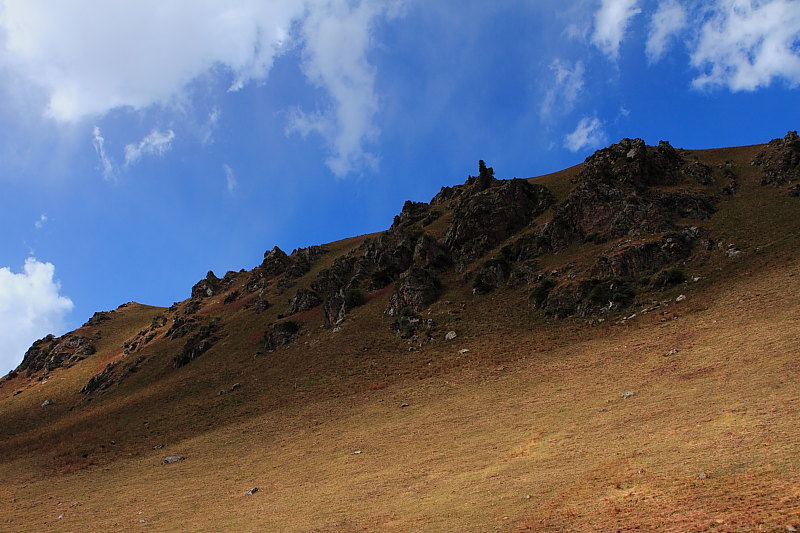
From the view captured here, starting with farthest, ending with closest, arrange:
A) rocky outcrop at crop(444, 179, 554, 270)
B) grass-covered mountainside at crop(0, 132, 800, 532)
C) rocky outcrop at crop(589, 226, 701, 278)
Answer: rocky outcrop at crop(444, 179, 554, 270)
rocky outcrop at crop(589, 226, 701, 278)
grass-covered mountainside at crop(0, 132, 800, 532)

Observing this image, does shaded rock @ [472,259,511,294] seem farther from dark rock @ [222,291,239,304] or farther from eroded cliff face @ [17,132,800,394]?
dark rock @ [222,291,239,304]

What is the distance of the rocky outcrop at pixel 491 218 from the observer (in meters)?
74.6

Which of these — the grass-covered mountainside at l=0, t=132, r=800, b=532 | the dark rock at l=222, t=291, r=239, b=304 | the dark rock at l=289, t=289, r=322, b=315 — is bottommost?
the grass-covered mountainside at l=0, t=132, r=800, b=532

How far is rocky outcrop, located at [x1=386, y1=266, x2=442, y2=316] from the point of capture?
207 ft

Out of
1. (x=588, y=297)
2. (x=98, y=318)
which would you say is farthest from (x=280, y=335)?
(x=98, y=318)

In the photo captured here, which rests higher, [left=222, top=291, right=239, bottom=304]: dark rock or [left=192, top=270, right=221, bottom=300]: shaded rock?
[left=192, top=270, right=221, bottom=300]: shaded rock

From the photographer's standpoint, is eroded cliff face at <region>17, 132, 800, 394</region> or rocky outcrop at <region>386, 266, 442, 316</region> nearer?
eroded cliff face at <region>17, 132, 800, 394</region>

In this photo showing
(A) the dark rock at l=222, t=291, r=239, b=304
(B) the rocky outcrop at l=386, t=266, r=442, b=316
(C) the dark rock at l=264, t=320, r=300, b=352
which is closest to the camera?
(B) the rocky outcrop at l=386, t=266, r=442, b=316

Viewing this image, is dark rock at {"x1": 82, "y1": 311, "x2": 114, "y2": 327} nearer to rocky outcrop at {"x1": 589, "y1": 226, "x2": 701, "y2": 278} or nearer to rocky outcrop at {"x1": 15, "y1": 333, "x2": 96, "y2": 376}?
rocky outcrop at {"x1": 15, "y1": 333, "x2": 96, "y2": 376}

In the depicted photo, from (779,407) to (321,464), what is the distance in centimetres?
2208

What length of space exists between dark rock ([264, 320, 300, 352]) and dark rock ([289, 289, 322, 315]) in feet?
28.9

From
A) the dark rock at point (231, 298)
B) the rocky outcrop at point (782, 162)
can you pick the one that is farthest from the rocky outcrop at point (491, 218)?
the dark rock at point (231, 298)

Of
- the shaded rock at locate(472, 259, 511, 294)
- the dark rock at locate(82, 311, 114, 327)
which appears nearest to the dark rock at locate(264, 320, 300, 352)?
the shaded rock at locate(472, 259, 511, 294)

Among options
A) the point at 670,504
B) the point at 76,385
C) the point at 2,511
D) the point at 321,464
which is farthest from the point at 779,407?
the point at 76,385
